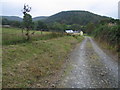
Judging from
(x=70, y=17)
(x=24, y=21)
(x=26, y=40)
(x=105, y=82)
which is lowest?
(x=105, y=82)

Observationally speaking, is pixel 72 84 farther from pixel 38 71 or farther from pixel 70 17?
pixel 70 17

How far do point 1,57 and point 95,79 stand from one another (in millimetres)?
4265

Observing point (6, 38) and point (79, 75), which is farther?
point (6, 38)

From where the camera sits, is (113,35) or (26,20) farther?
(113,35)

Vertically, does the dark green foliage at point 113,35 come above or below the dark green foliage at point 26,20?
below

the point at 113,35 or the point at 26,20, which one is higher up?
the point at 26,20

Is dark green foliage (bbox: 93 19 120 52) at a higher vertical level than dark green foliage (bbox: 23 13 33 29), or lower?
lower

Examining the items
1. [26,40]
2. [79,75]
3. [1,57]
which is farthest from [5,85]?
Result: [26,40]

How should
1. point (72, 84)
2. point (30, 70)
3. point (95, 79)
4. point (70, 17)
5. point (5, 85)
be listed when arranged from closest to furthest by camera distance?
point (5, 85) < point (72, 84) < point (95, 79) < point (30, 70) < point (70, 17)

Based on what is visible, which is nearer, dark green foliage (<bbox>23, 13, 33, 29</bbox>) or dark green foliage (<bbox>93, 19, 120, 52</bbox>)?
dark green foliage (<bbox>23, 13, 33, 29</bbox>)

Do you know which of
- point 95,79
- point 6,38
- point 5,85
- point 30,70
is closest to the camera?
point 5,85

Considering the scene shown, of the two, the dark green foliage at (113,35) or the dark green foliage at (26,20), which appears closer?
the dark green foliage at (26,20)

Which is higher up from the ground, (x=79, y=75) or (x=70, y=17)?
(x=70, y=17)

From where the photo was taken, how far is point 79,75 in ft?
15.4
